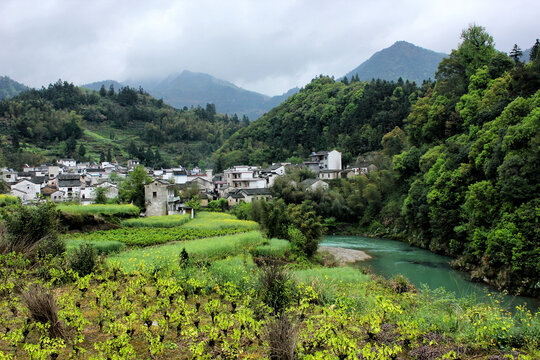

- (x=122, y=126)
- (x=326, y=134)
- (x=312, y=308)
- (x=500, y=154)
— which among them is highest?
(x=122, y=126)

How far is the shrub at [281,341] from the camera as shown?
435cm

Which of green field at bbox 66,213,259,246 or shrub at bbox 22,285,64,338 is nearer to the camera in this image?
shrub at bbox 22,285,64,338

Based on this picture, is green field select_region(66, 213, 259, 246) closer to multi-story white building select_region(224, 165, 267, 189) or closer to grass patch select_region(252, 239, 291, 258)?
grass patch select_region(252, 239, 291, 258)

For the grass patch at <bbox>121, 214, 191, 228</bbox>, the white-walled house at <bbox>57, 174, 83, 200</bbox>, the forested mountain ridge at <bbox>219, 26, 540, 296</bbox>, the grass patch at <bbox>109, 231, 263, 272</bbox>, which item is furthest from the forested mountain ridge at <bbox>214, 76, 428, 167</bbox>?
the grass patch at <bbox>109, 231, 263, 272</bbox>

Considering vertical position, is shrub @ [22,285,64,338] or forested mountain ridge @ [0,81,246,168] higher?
forested mountain ridge @ [0,81,246,168]

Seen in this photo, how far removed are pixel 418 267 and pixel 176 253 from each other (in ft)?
61.8

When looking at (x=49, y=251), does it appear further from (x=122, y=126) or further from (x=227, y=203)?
(x=122, y=126)

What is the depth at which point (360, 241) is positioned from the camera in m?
35.8

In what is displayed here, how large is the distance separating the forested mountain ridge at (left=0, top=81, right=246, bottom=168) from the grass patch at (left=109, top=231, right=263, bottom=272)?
215 ft

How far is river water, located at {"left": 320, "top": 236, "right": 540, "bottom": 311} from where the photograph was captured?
1833 cm

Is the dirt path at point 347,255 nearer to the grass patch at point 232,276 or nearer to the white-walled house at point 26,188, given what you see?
the grass patch at point 232,276

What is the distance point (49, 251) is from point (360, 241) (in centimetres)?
3023

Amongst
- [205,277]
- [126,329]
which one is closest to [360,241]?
[205,277]

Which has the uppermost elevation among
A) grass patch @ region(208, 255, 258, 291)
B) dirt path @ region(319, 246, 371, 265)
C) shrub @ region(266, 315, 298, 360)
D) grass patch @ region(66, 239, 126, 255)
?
shrub @ region(266, 315, 298, 360)
